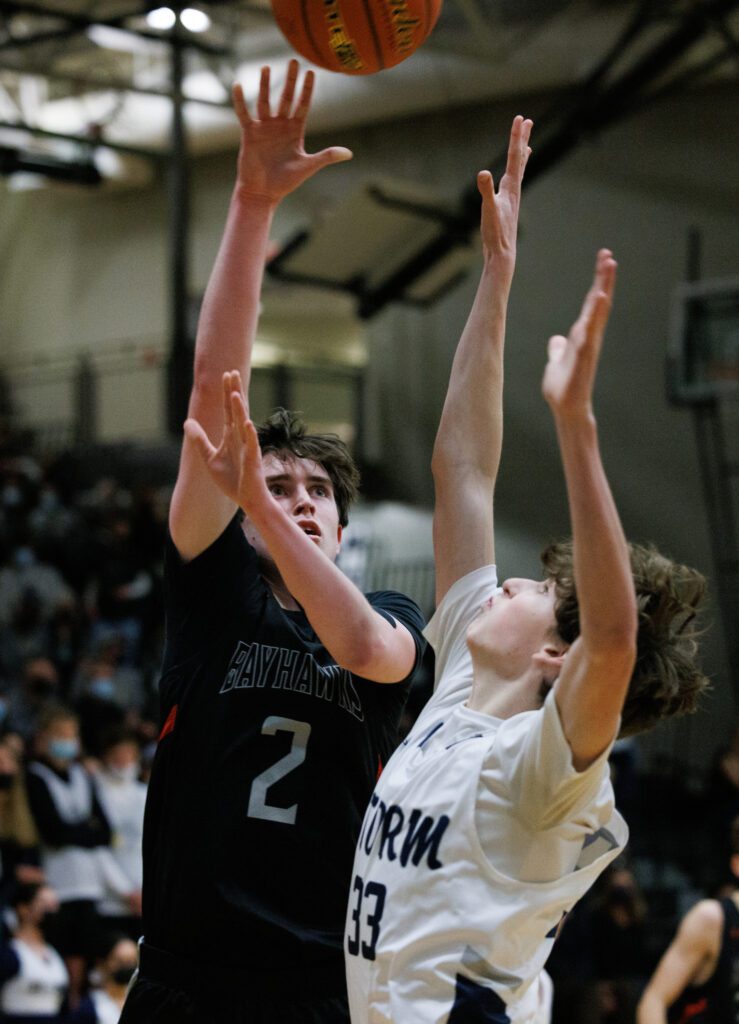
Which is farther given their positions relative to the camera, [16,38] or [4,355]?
[4,355]

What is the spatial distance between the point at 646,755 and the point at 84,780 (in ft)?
24.0

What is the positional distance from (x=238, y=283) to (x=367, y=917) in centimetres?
128

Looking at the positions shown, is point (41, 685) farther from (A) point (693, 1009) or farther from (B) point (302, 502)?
(B) point (302, 502)

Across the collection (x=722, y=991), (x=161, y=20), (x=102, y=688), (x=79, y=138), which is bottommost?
(x=722, y=991)

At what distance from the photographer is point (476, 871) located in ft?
7.56

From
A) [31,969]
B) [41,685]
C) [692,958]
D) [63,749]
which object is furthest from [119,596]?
[692,958]

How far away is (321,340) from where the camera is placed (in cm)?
1961

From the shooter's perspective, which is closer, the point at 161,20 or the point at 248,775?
the point at 248,775

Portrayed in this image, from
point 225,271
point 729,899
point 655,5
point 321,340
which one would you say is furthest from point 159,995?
point 321,340

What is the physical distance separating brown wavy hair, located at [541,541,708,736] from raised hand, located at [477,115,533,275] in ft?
2.68

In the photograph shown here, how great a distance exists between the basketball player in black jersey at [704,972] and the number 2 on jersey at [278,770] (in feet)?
9.73

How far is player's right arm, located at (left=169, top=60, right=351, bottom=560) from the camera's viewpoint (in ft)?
9.05

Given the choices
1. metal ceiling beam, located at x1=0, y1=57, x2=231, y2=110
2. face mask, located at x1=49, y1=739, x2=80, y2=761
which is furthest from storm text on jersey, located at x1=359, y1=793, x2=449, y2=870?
metal ceiling beam, located at x1=0, y1=57, x2=231, y2=110

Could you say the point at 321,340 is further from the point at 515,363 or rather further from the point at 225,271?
the point at 225,271
